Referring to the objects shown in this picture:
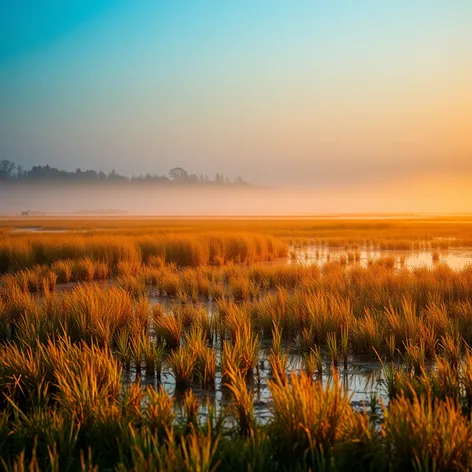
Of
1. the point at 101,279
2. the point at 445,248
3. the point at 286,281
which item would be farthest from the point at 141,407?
the point at 445,248

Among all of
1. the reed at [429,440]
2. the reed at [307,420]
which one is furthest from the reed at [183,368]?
the reed at [429,440]

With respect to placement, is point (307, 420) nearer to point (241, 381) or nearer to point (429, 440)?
point (429, 440)

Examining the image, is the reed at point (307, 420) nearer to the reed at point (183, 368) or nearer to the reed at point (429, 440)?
the reed at point (429, 440)

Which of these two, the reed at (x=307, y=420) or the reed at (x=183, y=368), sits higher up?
the reed at (x=307, y=420)

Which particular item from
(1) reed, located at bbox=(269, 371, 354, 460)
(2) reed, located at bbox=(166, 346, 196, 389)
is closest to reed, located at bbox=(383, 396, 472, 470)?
(1) reed, located at bbox=(269, 371, 354, 460)

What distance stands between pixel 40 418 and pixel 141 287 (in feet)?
29.3

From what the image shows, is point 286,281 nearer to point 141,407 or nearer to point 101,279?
point 101,279

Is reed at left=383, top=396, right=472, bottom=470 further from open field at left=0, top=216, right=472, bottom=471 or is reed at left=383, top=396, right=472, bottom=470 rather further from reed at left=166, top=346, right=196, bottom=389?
reed at left=166, top=346, right=196, bottom=389

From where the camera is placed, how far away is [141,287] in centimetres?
1351

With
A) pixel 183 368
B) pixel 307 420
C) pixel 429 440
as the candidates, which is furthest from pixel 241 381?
pixel 429 440

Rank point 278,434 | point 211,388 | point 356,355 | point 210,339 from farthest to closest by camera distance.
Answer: point 210,339, point 356,355, point 211,388, point 278,434

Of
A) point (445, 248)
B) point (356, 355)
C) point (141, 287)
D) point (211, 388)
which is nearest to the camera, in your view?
point (211, 388)

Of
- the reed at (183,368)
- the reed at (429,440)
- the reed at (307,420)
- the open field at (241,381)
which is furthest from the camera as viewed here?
the reed at (183,368)

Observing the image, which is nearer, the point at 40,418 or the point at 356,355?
the point at 40,418
